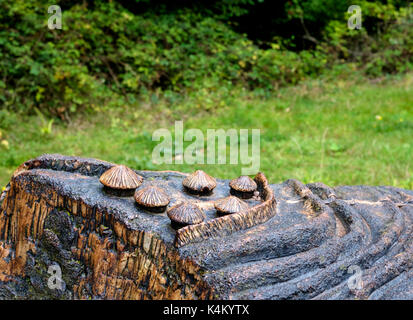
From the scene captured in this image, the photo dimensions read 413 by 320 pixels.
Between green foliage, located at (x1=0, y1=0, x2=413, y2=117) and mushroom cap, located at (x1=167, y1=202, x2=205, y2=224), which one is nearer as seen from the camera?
mushroom cap, located at (x1=167, y1=202, x2=205, y2=224)

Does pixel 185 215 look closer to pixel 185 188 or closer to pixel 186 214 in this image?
pixel 186 214

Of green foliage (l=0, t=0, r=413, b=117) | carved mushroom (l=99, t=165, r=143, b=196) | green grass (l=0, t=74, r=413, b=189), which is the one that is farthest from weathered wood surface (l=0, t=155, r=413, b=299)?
green foliage (l=0, t=0, r=413, b=117)

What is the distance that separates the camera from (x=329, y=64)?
8.72m

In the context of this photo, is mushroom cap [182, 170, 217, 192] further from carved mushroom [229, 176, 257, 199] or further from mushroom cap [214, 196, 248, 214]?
mushroom cap [214, 196, 248, 214]

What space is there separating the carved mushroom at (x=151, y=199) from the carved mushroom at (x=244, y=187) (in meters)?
0.37

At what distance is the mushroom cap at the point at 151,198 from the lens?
1.89m

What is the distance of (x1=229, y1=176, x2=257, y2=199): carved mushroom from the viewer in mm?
2104

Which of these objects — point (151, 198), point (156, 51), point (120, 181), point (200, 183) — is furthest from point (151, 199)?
point (156, 51)

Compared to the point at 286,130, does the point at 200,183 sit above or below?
above

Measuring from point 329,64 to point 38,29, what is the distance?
17.3 feet

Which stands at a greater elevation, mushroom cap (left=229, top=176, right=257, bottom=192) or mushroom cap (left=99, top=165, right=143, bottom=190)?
mushroom cap (left=99, top=165, right=143, bottom=190)

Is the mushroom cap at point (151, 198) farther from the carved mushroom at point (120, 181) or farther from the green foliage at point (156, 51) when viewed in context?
the green foliage at point (156, 51)

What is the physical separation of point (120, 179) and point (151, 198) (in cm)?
19

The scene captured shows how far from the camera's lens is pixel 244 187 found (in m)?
2.10
